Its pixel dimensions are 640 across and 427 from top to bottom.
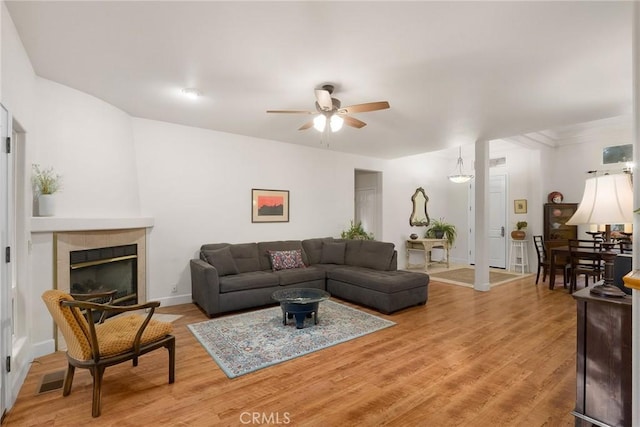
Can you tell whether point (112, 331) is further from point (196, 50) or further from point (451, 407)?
point (451, 407)

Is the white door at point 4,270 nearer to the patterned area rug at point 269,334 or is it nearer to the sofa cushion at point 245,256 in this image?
the patterned area rug at point 269,334

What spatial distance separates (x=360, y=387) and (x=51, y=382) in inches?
97.2

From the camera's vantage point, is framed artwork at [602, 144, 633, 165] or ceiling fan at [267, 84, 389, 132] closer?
ceiling fan at [267, 84, 389, 132]

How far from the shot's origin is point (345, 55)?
2564mm

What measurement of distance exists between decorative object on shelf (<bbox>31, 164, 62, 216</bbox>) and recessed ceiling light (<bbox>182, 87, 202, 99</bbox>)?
158 cm

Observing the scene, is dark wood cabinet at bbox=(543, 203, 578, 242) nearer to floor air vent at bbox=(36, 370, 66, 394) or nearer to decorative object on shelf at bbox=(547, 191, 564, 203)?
decorative object on shelf at bbox=(547, 191, 564, 203)

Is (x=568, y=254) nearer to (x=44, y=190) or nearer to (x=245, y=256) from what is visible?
(x=245, y=256)

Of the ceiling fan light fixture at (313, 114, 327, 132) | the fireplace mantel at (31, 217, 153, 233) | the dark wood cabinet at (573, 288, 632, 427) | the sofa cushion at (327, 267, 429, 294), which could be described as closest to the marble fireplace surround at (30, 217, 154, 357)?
the fireplace mantel at (31, 217, 153, 233)

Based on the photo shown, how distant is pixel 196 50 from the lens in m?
2.52

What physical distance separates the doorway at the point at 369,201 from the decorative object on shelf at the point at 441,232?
164 cm

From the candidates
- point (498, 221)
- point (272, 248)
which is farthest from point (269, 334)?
point (498, 221)

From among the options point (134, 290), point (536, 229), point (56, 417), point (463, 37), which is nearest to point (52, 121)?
point (134, 290)

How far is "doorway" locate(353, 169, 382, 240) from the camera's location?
7.36m

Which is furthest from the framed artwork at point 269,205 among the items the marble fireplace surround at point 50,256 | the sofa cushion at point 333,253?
the marble fireplace surround at point 50,256
